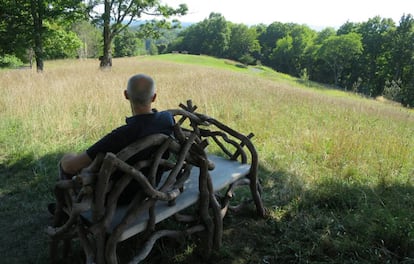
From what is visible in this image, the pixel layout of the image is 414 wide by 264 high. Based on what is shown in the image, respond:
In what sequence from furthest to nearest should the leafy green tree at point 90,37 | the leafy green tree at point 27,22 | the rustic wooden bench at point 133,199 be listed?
the leafy green tree at point 90,37
the leafy green tree at point 27,22
the rustic wooden bench at point 133,199

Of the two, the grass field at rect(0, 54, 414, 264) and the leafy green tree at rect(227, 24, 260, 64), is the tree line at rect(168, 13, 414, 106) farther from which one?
the grass field at rect(0, 54, 414, 264)

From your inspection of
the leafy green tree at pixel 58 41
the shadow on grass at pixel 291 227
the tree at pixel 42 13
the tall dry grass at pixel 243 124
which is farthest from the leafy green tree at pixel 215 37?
the shadow on grass at pixel 291 227

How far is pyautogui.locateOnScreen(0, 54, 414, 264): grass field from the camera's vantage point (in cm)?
269

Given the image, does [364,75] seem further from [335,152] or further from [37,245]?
[37,245]

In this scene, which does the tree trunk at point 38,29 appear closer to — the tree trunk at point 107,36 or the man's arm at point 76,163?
the tree trunk at point 107,36

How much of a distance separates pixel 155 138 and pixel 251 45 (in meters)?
85.6

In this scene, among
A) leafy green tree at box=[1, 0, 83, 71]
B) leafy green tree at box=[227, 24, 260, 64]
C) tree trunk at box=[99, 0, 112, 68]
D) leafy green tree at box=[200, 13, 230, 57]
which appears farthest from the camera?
leafy green tree at box=[200, 13, 230, 57]

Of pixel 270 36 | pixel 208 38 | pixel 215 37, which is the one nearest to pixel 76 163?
pixel 215 37

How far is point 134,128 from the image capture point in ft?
6.47

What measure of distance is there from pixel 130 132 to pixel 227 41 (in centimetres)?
8546

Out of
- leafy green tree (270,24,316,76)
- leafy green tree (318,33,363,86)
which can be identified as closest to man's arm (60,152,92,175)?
leafy green tree (318,33,363,86)

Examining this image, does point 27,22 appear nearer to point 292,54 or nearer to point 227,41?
point 292,54

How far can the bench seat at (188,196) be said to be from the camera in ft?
6.61

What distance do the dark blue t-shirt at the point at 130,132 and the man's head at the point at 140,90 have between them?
0.44ft
